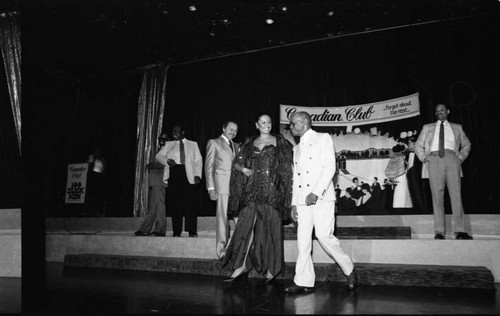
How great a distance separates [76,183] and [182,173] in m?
4.42

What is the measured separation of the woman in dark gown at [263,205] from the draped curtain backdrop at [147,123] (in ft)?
17.0

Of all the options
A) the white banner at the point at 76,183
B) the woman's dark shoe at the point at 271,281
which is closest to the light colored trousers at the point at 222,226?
the woman's dark shoe at the point at 271,281

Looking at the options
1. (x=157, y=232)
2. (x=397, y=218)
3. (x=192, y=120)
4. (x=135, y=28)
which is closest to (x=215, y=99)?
(x=192, y=120)

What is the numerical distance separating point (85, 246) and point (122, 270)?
5.25 ft

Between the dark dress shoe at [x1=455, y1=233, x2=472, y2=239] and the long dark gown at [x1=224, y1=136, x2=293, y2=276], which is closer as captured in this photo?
the long dark gown at [x1=224, y1=136, x2=293, y2=276]

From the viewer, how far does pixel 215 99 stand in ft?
33.2

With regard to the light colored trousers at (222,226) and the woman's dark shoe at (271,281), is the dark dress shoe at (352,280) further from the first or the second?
the light colored trousers at (222,226)

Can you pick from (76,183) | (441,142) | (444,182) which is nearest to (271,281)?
(444,182)

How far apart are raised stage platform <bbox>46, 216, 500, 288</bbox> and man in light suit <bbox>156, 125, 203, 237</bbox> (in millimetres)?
504

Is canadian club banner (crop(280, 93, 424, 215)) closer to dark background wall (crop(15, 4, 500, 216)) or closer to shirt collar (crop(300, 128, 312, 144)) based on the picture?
dark background wall (crop(15, 4, 500, 216))

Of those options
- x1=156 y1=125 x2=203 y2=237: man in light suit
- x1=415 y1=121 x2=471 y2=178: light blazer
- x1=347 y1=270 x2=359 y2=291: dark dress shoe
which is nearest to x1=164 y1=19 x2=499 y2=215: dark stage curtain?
x1=415 y1=121 x2=471 y2=178: light blazer

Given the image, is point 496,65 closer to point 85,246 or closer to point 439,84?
point 439,84

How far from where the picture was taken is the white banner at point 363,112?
27.3 ft

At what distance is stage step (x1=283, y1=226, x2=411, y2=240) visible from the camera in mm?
6496
